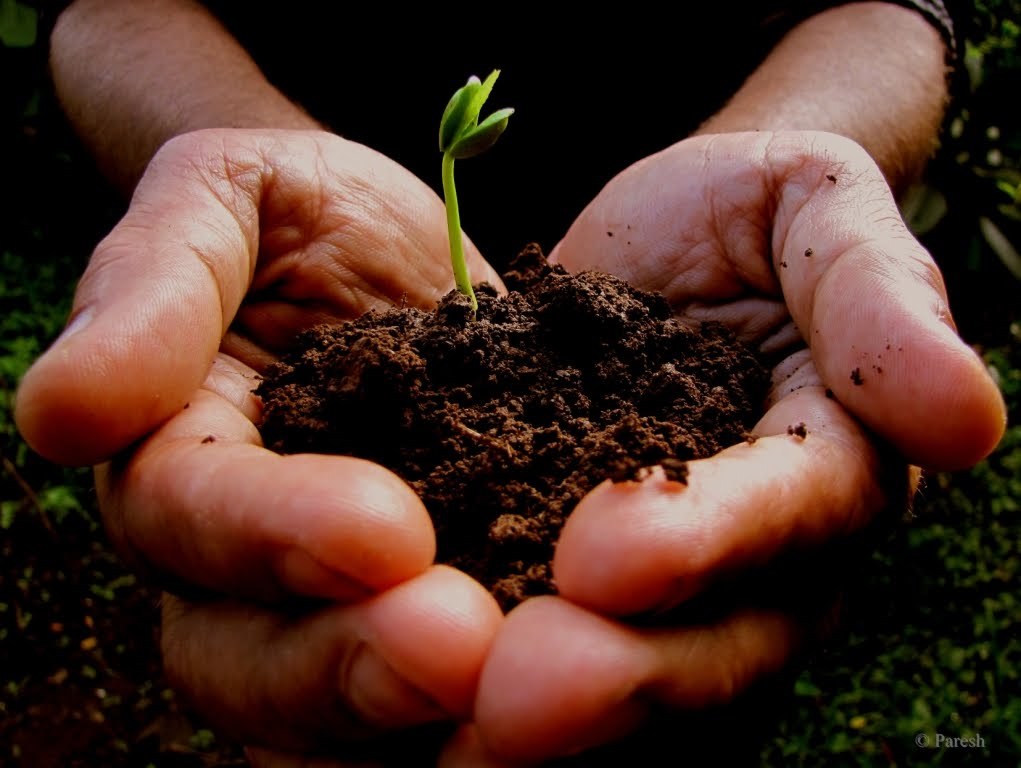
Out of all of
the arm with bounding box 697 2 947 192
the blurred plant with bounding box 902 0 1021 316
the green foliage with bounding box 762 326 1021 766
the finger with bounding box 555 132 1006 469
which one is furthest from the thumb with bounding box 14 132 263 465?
the blurred plant with bounding box 902 0 1021 316

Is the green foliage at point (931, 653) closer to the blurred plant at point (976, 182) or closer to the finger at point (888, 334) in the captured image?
the blurred plant at point (976, 182)

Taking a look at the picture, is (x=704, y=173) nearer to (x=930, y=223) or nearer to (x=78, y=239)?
(x=930, y=223)

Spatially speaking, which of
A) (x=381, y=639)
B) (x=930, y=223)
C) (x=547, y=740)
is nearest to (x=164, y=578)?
(x=381, y=639)

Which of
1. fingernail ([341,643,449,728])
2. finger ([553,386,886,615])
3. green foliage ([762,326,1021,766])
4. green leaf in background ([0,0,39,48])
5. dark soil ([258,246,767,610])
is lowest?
green foliage ([762,326,1021,766])

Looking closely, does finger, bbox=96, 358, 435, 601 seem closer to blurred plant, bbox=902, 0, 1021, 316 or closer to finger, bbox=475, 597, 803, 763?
finger, bbox=475, 597, 803, 763

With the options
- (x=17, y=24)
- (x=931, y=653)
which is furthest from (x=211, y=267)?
(x=17, y=24)

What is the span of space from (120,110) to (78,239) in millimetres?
1898

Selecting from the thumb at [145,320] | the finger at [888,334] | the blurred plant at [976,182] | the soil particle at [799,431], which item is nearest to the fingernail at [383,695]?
the thumb at [145,320]

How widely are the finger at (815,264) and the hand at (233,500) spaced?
68 centimetres

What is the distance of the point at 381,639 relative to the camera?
3.32 ft

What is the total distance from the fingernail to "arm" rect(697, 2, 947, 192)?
6.12ft

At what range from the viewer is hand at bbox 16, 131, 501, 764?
1.02 m

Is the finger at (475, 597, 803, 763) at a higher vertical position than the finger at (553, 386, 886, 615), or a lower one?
lower

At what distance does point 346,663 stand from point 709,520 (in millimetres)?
469
